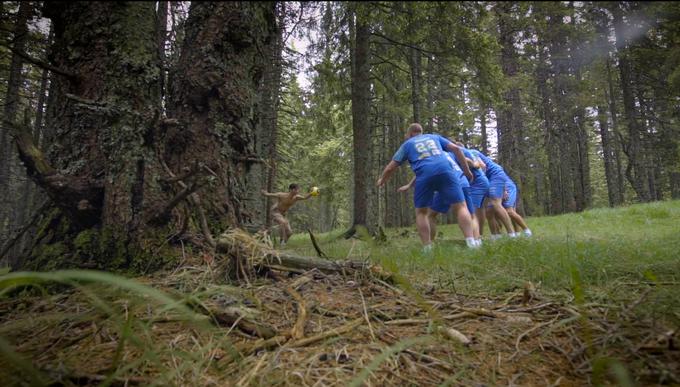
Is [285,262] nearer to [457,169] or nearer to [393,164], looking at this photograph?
[393,164]

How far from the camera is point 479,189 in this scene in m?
6.26

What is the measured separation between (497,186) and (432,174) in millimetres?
2225

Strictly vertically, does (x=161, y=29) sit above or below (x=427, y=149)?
above

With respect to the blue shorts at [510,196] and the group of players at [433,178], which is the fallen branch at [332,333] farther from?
the blue shorts at [510,196]

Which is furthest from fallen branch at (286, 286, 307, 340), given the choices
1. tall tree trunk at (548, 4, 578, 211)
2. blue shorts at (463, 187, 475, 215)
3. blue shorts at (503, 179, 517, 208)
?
tall tree trunk at (548, 4, 578, 211)

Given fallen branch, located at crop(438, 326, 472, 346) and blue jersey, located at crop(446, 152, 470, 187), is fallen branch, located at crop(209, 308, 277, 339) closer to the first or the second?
fallen branch, located at crop(438, 326, 472, 346)

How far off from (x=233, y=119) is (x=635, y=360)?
9.37 ft

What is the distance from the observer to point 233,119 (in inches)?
115

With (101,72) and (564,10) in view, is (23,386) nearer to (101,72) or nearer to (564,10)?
(101,72)

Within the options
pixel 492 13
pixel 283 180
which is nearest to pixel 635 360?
pixel 492 13

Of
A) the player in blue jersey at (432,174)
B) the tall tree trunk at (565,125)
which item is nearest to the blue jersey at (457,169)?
the player in blue jersey at (432,174)

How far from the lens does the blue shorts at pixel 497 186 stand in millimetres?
6355

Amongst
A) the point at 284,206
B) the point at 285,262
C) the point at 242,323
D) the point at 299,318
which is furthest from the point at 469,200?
the point at 284,206

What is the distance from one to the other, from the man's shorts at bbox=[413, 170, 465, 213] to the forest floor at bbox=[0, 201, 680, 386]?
262cm
